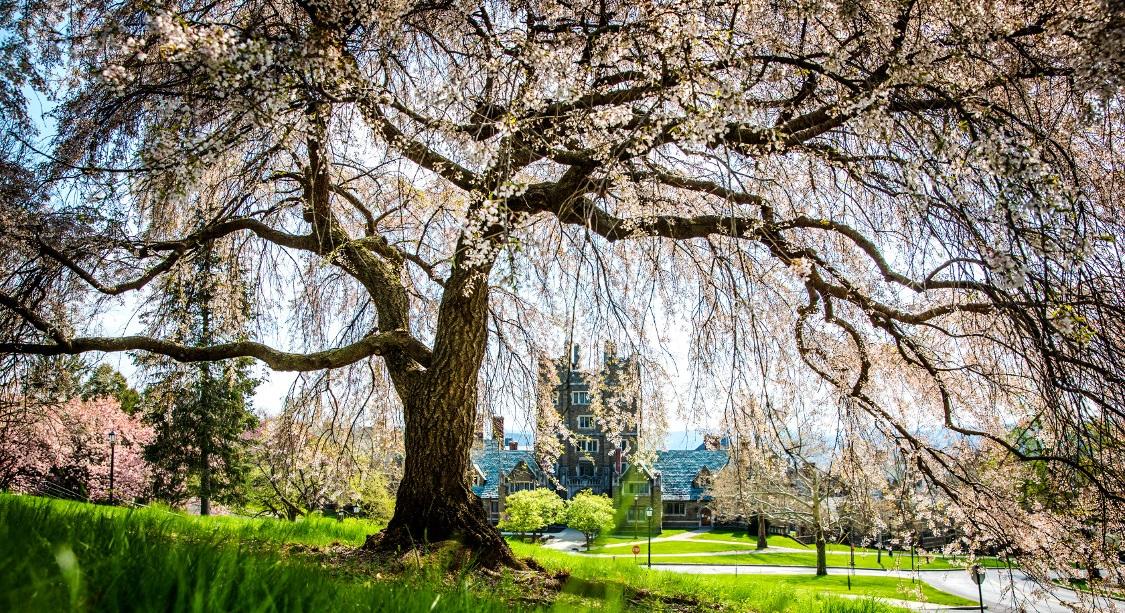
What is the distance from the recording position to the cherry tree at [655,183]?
326cm

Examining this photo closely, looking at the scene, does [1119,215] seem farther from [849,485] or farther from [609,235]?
[609,235]

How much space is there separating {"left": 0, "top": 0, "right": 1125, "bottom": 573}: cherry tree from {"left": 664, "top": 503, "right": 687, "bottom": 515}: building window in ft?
149

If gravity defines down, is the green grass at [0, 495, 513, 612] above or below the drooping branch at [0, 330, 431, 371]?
below

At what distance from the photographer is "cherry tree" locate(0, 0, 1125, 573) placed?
3.26 m

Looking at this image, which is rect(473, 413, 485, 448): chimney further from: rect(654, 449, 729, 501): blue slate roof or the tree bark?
rect(654, 449, 729, 501): blue slate roof

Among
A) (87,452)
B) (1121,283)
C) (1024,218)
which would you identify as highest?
(1024,218)

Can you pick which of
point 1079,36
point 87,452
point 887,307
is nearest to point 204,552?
point 1079,36

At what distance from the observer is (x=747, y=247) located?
229 inches

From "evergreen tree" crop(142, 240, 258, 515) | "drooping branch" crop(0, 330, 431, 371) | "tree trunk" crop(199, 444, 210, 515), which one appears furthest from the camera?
"tree trunk" crop(199, 444, 210, 515)

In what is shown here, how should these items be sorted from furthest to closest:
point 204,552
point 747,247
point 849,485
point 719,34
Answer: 1. point 747,247
2. point 849,485
3. point 719,34
4. point 204,552

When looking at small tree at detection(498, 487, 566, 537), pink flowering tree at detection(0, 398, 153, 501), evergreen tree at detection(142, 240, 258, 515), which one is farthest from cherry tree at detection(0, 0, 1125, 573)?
small tree at detection(498, 487, 566, 537)

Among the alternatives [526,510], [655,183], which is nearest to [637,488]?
[526,510]

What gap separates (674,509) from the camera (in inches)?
2008

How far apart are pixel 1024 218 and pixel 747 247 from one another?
288 cm
